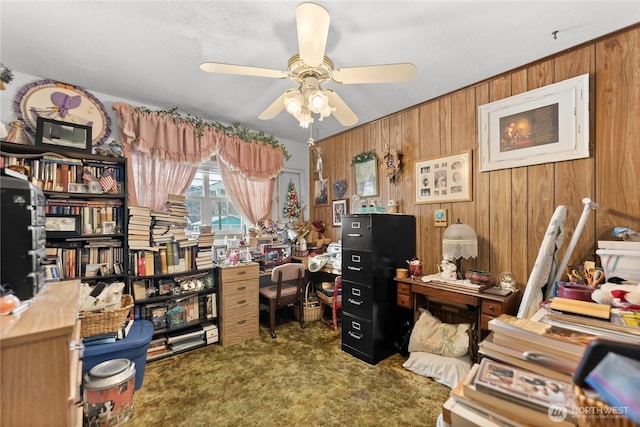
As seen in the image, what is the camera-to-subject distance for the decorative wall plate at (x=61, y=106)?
2191 mm

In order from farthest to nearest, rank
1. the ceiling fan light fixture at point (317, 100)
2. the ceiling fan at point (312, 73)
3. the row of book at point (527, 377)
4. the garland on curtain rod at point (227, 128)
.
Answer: the garland on curtain rod at point (227, 128)
the ceiling fan light fixture at point (317, 100)
the ceiling fan at point (312, 73)
the row of book at point (527, 377)

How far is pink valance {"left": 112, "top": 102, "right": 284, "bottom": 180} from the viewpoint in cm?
260

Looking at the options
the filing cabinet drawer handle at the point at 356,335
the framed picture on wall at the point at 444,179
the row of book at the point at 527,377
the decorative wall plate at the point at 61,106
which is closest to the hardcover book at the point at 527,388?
the row of book at the point at 527,377

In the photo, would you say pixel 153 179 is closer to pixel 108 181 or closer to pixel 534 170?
pixel 108 181

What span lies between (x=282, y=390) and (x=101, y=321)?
4.50ft

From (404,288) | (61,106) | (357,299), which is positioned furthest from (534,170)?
(61,106)

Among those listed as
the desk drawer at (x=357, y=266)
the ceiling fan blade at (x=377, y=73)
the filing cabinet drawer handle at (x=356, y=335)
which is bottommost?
the filing cabinet drawer handle at (x=356, y=335)

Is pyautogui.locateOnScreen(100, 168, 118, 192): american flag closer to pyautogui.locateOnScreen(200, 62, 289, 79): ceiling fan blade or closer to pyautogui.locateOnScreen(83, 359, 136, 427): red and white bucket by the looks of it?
pyautogui.locateOnScreen(83, 359, 136, 427): red and white bucket

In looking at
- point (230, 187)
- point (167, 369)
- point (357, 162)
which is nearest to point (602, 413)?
point (167, 369)

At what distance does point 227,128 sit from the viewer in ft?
10.6

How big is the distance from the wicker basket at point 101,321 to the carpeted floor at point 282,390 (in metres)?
0.56

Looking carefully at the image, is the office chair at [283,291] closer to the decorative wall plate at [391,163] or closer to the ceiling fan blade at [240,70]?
the decorative wall plate at [391,163]

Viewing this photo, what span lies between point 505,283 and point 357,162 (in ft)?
6.65

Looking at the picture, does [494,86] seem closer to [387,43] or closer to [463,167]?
[463,167]
